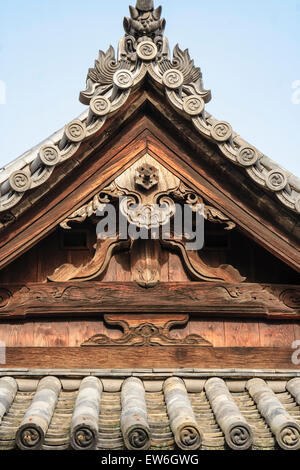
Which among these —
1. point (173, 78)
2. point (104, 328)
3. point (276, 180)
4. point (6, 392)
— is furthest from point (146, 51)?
point (6, 392)

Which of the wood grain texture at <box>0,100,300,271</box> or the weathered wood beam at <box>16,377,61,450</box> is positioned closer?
the weathered wood beam at <box>16,377,61,450</box>

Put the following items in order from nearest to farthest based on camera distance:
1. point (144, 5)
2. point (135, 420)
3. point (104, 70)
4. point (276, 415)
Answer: point (135, 420) < point (276, 415) < point (104, 70) < point (144, 5)

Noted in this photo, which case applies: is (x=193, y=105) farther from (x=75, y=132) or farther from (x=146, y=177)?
(x=75, y=132)

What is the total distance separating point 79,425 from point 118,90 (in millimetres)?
3407

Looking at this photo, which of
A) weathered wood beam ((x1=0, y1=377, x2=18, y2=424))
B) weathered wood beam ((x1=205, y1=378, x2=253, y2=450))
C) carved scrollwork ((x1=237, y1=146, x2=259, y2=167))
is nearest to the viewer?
weathered wood beam ((x1=205, y1=378, x2=253, y2=450))

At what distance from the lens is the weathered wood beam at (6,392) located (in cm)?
666

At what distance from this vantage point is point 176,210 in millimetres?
8109

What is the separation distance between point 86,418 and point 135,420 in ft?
1.22

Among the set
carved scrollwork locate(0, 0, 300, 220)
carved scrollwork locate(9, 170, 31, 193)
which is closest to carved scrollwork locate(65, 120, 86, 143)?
carved scrollwork locate(0, 0, 300, 220)

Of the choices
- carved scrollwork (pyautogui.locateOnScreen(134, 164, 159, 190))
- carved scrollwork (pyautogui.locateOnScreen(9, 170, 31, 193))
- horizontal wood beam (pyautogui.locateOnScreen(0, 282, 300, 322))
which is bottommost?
horizontal wood beam (pyautogui.locateOnScreen(0, 282, 300, 322))

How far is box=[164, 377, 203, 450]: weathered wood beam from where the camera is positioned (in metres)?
5.77

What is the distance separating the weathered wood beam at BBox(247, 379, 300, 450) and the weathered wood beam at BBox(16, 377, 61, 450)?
1.77m

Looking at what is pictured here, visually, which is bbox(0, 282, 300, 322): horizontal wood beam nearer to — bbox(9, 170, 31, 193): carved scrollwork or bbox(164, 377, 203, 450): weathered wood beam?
bbox(164, 377, 203, 450): weathered wood beam

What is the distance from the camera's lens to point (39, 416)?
6.15 m
